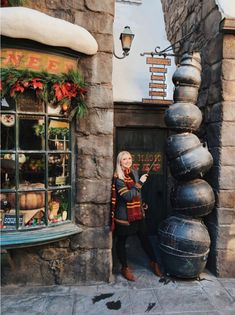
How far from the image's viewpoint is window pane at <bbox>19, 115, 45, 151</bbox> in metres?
3.41

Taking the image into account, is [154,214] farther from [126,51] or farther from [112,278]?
[126,51]

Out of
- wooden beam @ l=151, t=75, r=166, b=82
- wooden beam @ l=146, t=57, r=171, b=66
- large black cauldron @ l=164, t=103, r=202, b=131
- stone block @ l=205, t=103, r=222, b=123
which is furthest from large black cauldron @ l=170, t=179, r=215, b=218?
wooden beam @ l=146, t=57, r=171, b=66

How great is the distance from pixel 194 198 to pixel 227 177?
1.88ft

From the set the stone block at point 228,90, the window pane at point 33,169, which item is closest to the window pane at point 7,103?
the window pane at point 33,169

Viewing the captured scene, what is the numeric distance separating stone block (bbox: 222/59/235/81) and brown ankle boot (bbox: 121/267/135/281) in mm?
2910

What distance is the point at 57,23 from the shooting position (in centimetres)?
321

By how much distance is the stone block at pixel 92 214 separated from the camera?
3680 millimetres

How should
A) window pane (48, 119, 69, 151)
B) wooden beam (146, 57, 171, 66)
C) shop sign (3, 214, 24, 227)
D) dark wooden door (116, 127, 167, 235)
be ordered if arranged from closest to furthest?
shop sign (3, 214, 24, 227) → window pane (48, 119, 69, 151) → wooden beam (146, 57, 171, 66) → dark wooden door (116, 127, 167, 235)

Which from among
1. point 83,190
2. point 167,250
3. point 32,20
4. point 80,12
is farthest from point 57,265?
point 80,12

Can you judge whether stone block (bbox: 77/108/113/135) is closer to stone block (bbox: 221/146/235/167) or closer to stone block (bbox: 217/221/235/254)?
stone block (bbox: 221/146/235/167)

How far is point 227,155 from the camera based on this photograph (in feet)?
12.7

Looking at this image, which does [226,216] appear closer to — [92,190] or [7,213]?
[92,190]

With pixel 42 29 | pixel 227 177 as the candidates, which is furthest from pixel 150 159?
pixel 42 29

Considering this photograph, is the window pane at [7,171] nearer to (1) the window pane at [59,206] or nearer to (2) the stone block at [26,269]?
(1) the window pane at [59,206]
